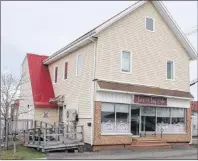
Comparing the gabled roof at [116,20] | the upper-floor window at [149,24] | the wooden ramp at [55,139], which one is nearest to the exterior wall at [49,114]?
the wooden ramp at [55,139]

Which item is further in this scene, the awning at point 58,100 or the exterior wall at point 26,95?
the exterior wall at point 26,95

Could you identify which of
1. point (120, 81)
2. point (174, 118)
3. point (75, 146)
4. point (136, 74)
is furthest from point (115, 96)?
point (174, 118)

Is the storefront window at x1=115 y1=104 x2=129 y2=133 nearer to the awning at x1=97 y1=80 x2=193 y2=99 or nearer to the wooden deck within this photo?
the awning at x1=97 y1=80 x2=193 y2=99

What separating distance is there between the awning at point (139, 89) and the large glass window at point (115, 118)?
1078mm

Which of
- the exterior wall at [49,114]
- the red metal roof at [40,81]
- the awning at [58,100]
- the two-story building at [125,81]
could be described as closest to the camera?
the two-story building at [125,81]

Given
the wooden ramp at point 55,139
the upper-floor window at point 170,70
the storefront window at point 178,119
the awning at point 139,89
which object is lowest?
the wooden ramp at point 55,139

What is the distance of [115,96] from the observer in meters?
20.5

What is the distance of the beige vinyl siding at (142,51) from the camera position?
20.7 metres

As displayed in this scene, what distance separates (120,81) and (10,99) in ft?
25.2

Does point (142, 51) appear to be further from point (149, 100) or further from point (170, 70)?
point (149, 100)

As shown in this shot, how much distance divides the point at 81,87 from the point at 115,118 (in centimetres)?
310

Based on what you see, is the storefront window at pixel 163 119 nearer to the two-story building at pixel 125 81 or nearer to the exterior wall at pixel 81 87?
the two-story building at pixel 125 81

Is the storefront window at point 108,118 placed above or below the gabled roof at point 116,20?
below

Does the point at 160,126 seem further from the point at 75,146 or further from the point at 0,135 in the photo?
the point at 0,135
